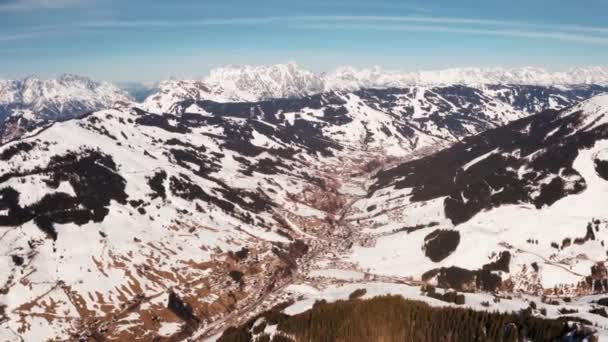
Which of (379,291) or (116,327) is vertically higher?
(379,291)

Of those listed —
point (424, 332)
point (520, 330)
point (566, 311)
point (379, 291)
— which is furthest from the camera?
point (379, 291)

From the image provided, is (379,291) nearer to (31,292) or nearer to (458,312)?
(458,312)

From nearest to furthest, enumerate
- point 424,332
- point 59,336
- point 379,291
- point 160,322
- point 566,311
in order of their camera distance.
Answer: point 424,332, point 566,311, point 379,291, point 59,336, point 160,322

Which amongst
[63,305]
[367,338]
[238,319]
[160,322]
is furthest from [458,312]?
[63,305]

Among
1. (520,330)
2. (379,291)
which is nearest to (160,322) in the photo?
(379,291)

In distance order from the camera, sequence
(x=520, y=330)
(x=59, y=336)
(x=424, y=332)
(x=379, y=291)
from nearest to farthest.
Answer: (x=520, y=330) → (x=424, y=332) → (x=379, y=291) → (x=59, y=336)

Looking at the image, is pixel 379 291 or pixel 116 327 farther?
pixel 116 327

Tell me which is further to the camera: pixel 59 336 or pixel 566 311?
pixel 59 336

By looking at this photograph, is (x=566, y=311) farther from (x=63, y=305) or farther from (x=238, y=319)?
(x=63, y=305)

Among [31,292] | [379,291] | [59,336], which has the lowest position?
[59,336]
